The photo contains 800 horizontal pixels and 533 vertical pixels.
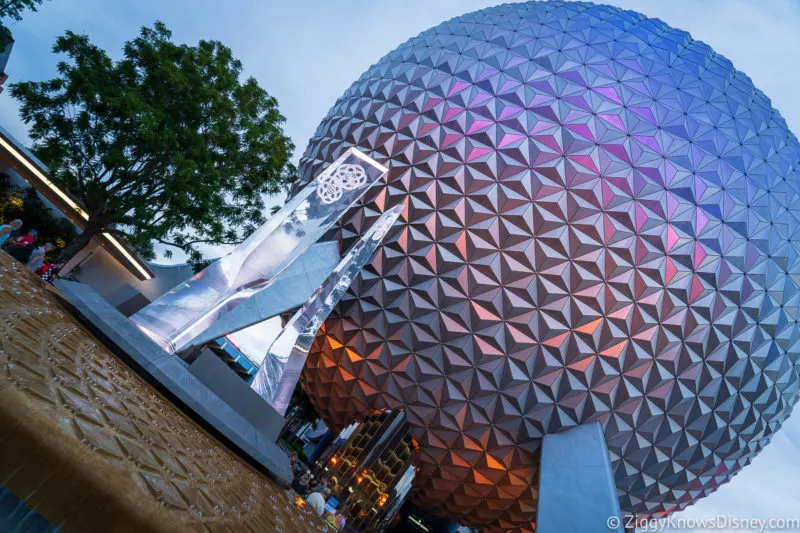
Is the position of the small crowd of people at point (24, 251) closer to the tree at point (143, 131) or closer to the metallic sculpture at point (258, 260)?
the tree at point (143, 131)

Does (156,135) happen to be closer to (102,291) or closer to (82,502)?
(82,502)

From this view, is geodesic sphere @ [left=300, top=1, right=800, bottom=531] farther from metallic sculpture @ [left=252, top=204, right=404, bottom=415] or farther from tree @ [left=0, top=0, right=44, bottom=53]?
tree @ [left=0, top=0, right=44, bottom=53]

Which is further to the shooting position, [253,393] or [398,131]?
[398,131]

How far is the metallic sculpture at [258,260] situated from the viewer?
30.3 feet

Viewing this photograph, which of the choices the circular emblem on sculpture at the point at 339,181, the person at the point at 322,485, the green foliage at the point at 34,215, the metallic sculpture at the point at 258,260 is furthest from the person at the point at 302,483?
the green foliage at the point at 34,215

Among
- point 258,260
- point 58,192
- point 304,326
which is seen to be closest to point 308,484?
point 304,326

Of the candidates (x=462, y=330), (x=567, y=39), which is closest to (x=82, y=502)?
(x=462, y=330)

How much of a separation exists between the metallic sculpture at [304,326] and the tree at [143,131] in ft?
16.1

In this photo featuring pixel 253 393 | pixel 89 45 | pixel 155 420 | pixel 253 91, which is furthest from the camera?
pixel 253 91

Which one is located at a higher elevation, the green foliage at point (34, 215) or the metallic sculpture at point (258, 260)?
the metallic sculpture at point (258, 260)

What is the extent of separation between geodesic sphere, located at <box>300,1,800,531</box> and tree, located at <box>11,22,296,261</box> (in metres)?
5.04

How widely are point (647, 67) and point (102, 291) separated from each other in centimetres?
2692

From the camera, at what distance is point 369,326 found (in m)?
13.0

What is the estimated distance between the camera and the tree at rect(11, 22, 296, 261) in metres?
12.2
